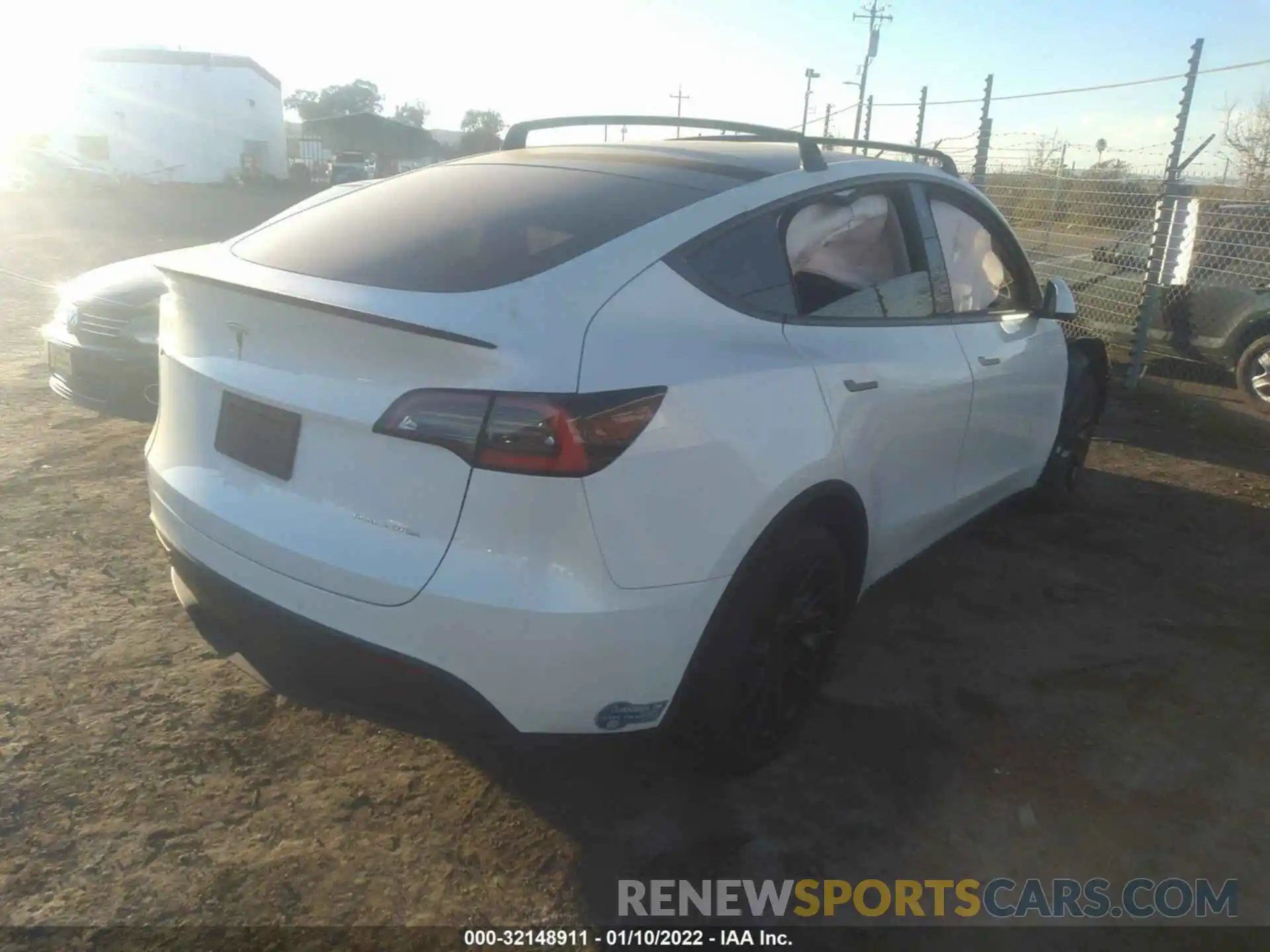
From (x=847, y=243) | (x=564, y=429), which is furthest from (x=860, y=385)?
(x=564, y=429)

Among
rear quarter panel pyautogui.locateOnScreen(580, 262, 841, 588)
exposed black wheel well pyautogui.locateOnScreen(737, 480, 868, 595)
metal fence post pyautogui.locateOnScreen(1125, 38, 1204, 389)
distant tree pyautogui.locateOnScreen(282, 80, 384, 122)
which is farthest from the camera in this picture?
distant tree pyautogui.locateOnScreen(282, 80, 384, 122)

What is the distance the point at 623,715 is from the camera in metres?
2.23

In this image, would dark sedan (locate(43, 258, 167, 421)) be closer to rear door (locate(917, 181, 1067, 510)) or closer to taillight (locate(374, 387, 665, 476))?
taillight (locate(374, 387, 665, 476))

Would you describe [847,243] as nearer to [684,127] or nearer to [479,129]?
[684,127]

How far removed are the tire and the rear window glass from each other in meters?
7.33

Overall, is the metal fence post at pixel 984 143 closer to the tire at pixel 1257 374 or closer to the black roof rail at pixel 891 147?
the tire at pixel 1257 374

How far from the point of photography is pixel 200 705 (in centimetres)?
306

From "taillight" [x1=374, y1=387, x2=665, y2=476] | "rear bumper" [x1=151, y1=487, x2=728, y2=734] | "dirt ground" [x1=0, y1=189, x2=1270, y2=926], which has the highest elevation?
"taillight" [x1=374, y1=387, x2=665, y2=476]

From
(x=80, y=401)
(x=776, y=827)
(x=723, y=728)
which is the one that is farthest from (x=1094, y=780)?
(x=80, y=401)

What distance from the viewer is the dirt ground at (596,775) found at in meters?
2.40

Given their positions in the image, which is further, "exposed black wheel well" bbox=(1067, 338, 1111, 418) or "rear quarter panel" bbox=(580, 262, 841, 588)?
"exposed black wheel well" bbox=(1067, 338, 1111, 418)

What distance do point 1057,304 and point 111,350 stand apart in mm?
4627

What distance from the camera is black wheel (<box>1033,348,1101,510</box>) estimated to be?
194 inches

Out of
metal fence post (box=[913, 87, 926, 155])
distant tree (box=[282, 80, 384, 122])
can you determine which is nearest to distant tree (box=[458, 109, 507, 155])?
distant tree (box=[282, 80, 384, 122])
